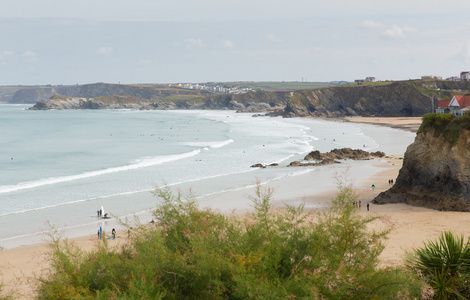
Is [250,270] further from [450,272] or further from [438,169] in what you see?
[438,169]

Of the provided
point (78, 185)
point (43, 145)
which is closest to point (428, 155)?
point (78, 185)

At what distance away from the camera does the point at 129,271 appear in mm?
8945

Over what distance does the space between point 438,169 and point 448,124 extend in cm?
286

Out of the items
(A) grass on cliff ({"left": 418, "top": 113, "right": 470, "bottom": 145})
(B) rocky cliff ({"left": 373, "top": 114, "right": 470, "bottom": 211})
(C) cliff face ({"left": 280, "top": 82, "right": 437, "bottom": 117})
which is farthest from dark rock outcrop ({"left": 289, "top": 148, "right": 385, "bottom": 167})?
(C) cliff face ({"left": 280, "top": 82, "right": 437, "bottom": 117})

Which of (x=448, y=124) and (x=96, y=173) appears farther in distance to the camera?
(x=96, y=173)

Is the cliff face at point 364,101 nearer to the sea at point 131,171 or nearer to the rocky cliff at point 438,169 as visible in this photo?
the sea at point 131,171

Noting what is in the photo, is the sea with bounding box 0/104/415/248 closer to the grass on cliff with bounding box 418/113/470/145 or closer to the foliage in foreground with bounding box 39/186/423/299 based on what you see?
the foliage in foreground with bounding box 39/186/423/299

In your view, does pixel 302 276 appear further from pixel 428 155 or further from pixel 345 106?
pixel 345 106

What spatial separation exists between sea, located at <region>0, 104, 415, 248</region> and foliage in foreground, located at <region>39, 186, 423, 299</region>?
3.23 meters

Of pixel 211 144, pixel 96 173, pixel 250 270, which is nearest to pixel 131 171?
pixel 96 173

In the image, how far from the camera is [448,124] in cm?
2773

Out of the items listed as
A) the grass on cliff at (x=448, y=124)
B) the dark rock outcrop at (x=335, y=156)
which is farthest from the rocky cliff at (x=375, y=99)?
the grass on cliff at (x=448, y=124)

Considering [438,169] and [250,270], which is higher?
[250,270]

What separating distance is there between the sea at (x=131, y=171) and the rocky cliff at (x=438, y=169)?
25.8ft
